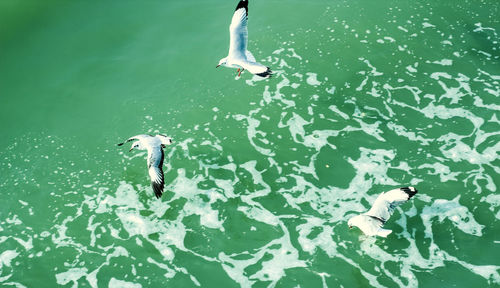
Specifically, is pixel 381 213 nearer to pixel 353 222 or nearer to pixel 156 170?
pixel 353 222

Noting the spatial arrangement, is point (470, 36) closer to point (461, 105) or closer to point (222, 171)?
point (461, 105)

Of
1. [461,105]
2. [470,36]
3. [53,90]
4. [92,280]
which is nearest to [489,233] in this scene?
[461,105]

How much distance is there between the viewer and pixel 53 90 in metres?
12.6

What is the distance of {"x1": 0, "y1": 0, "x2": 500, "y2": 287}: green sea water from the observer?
29.9 ft

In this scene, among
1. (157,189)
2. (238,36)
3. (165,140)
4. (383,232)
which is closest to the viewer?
(383,232)

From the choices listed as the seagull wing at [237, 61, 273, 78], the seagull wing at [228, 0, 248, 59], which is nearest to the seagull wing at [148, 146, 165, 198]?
the seagull wing at [237, 61, 273, 78]

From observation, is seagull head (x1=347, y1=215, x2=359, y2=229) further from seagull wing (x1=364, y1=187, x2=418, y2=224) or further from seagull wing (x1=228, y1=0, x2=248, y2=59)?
seagull wing (x1=228, y1=0, x2=248, y2=59)

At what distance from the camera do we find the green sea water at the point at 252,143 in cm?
910

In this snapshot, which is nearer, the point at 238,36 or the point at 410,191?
the point at 410,191

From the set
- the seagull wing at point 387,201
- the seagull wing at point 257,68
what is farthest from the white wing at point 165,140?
the seagull wing at point 387,201

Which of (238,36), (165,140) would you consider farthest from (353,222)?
(238,36)

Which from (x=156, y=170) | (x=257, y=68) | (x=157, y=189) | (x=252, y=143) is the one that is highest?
(x=257, y=68)

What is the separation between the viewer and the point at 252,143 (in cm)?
1100

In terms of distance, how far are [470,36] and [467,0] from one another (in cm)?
160
